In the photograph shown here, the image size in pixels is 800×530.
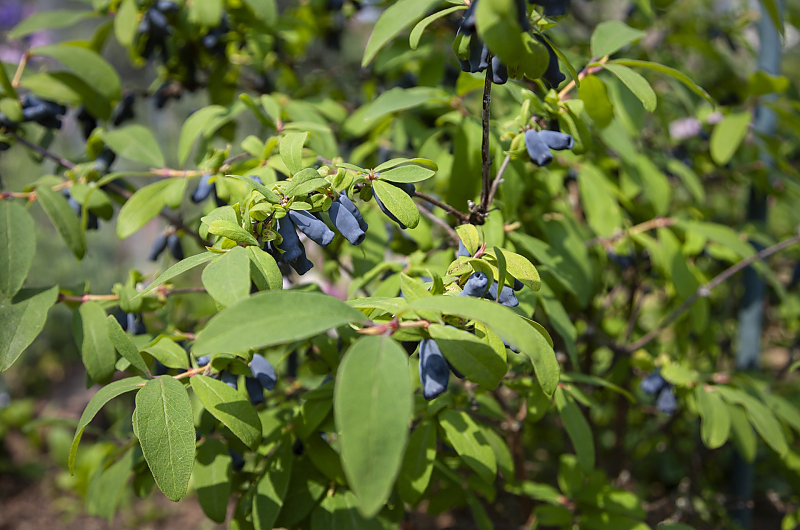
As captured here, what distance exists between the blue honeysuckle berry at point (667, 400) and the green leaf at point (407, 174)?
3.19ft

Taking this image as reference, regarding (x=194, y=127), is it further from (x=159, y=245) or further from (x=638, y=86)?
(x=638, y=86)

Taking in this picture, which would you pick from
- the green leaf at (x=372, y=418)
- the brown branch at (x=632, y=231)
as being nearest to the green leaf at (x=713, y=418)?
the brown branch at (x=632, y=231)

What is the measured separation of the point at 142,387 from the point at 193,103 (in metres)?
5.31

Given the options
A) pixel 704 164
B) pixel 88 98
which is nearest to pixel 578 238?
pixel 704 164

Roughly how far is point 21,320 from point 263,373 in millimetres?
492

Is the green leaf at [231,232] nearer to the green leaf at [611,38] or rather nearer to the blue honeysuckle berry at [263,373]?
the blue honeysuckle berry at [263,373]

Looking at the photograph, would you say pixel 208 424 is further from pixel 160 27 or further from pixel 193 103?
pixel 193 103

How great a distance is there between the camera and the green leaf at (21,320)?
98 centimetres

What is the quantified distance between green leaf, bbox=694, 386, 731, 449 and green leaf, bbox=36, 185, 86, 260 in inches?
56.1

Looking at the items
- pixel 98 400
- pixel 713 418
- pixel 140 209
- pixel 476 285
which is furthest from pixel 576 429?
pixel 140 209

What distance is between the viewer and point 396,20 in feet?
2.49

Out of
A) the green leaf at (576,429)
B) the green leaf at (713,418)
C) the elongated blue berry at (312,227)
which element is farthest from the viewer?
the green leaf at (713,418)

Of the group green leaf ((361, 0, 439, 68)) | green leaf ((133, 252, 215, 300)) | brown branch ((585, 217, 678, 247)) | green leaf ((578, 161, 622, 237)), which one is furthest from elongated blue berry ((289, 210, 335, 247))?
brown branch ((585, 217, 678, 247))

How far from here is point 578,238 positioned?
51.4 inches
